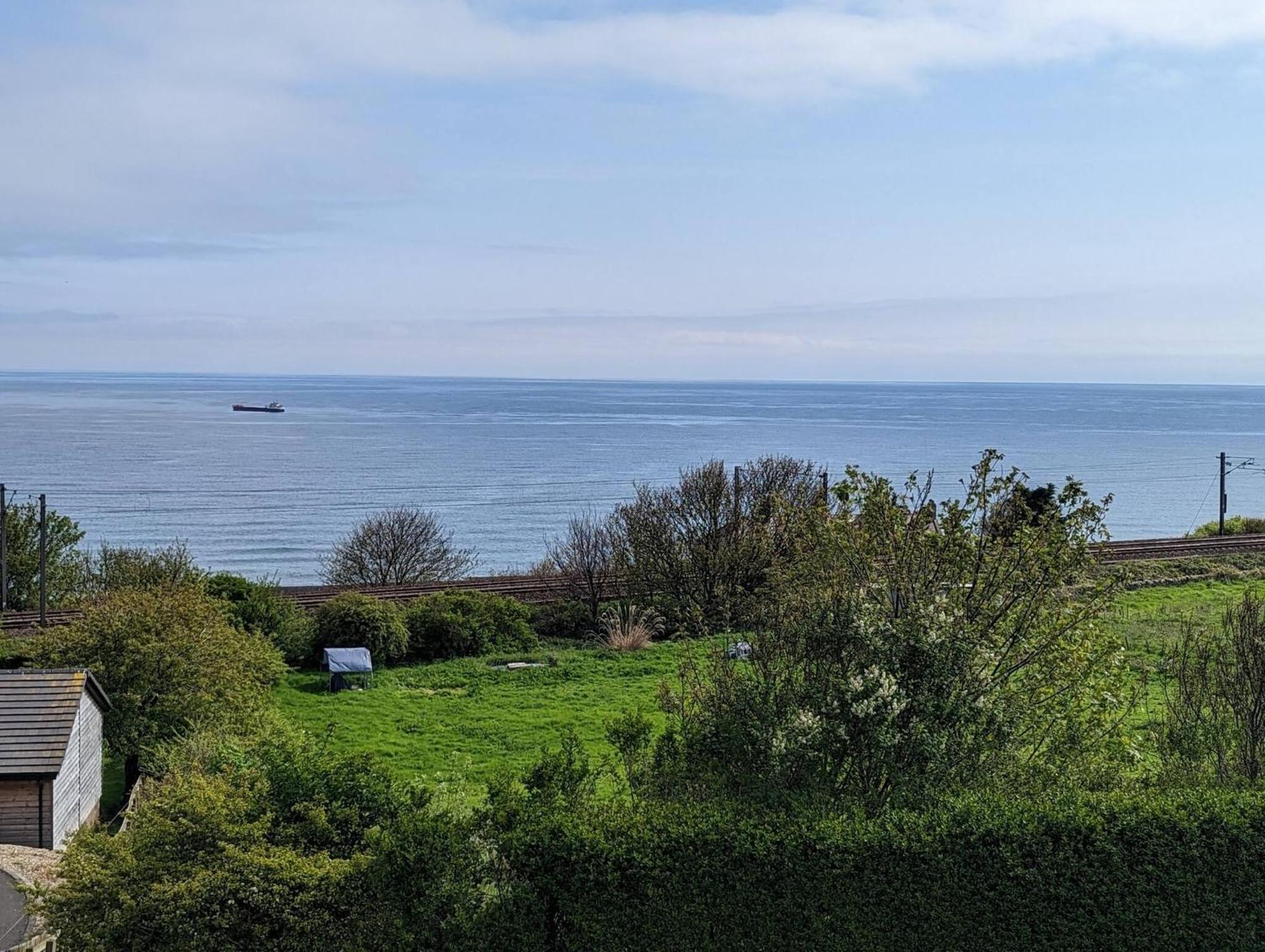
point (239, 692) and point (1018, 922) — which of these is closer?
point (1018, 922)

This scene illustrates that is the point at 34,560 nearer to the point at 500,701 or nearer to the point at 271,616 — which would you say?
the point at 271,616

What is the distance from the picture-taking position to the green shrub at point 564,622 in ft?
116

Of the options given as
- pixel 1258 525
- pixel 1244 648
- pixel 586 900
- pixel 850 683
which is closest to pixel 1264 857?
pixel 1244 648

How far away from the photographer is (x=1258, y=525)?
2018 inches

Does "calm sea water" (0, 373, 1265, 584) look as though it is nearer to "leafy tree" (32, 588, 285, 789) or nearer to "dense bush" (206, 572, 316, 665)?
"dense bush" (206, 572, 316, 665)

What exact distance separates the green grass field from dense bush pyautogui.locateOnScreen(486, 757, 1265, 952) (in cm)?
875

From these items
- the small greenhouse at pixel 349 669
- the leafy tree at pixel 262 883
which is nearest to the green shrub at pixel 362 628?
the small greenhouse at pixel 349 669

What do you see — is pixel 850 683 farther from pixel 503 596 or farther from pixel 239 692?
pixel 503 596

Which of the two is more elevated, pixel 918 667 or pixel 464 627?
pixel 918 667

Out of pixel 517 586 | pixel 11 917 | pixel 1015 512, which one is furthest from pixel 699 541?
pixel 11 917

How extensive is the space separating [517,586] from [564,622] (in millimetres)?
4528

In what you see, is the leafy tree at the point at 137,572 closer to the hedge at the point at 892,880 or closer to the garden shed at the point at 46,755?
the garden shed at the point at 46,755

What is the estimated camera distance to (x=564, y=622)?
117 ft

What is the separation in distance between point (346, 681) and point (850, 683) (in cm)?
2000
